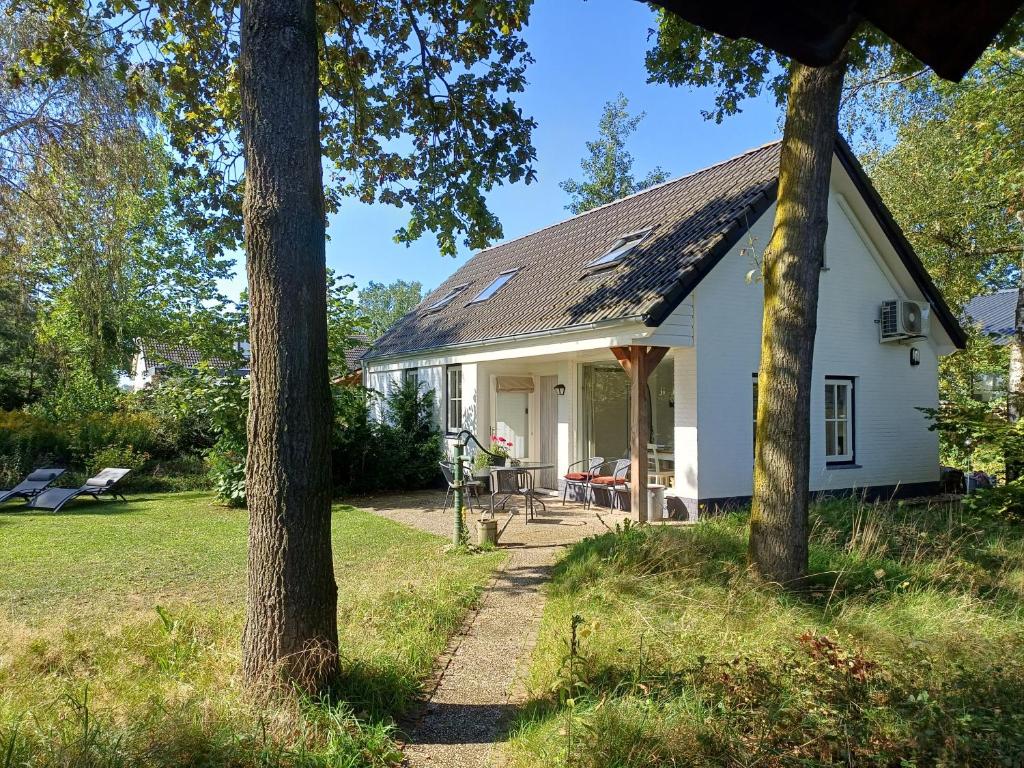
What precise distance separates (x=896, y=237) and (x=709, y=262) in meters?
5.12

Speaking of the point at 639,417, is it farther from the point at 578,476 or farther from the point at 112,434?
the point at 112,434

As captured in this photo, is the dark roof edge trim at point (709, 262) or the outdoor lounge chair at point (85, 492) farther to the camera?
the outdoor lounge chair at point (85, 492)

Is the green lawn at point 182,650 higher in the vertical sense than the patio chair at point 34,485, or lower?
lower

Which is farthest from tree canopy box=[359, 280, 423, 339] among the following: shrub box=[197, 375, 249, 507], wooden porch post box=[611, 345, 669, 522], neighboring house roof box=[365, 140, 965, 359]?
wooden porch post box=[611, 345, 669, 522]

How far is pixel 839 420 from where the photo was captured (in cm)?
1178

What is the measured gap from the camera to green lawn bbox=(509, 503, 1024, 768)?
111 inches

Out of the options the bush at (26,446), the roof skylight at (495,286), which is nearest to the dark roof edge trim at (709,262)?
the roof skylight at (495,286)

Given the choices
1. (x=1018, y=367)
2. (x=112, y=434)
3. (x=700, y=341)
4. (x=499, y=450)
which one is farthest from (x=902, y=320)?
(x=112, y=434)

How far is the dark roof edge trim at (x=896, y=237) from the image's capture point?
11.2 m

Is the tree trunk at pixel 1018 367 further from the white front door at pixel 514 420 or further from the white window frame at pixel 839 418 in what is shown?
the white front door at pixel 514 420

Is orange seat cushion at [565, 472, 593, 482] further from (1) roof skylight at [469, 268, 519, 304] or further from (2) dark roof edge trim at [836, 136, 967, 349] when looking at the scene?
(2) dark roof edge trim at [836, 136, 967, 349]

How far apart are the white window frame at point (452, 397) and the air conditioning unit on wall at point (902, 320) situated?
9213 millimetres

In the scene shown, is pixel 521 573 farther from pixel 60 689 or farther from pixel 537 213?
pixel 537 213

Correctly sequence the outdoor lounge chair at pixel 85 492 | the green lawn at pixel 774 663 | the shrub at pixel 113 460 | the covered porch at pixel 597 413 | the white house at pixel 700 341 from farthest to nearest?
the shrub at pixel 113 460
the outdoor lounge chair at pixel 85 492
the white house at pixel 700 341
the covered porch at pixel 597 413
the green lawn at pixel 774 663
